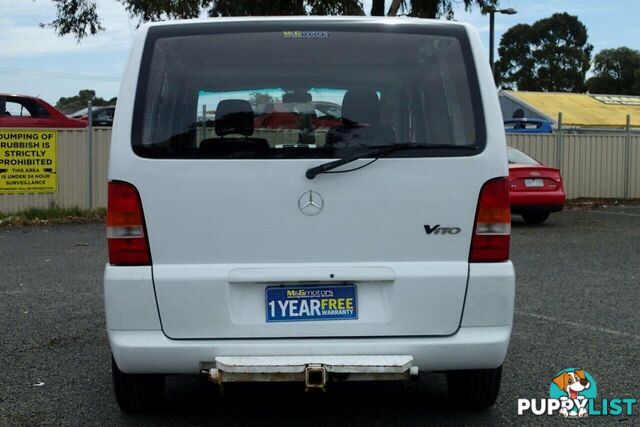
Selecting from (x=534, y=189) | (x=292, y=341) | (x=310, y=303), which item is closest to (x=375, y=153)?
(x=310, y=303)

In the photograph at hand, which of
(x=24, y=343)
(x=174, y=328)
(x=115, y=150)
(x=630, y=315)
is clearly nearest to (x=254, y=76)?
(x=115, y=150)

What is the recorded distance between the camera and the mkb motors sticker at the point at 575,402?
474cm

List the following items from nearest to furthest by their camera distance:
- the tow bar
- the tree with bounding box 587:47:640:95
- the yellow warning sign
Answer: the tow bar
the yellow warning sign
the tree with bounding box 587:47:640:95

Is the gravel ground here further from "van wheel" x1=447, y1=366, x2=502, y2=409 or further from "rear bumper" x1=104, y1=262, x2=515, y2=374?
"rear bumper" x1=104, y1=262, x2=515, y2=374

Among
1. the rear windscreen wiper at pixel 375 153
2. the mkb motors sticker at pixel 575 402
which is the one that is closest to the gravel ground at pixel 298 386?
the mkb motors sticker at pixel 575 402

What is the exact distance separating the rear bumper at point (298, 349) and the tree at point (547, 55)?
231 feet

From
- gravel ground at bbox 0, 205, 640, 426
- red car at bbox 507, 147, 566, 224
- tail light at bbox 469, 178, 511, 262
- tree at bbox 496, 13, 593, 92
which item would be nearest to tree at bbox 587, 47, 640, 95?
tree at bbox 496, 13, 593, 92

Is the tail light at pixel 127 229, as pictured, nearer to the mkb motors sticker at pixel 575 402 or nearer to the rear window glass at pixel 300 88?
the rear window glass at pixel 300 88

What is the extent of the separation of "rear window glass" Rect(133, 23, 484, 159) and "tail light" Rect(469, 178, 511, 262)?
8.3 inches

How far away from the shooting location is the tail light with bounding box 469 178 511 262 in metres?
4.05

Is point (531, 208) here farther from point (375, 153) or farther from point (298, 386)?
point (375, 153)

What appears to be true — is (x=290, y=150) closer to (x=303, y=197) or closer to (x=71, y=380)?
(x=303, y=197)

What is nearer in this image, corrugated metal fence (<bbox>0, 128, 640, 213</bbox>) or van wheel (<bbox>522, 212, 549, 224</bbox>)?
van wheel (<bbox>522, 212, 549, 224</bbox>)

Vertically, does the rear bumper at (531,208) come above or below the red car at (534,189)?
below
